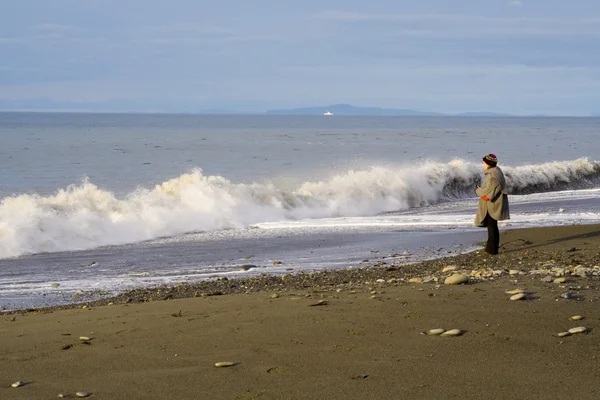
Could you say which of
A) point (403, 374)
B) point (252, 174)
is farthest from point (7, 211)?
point (252, 174)

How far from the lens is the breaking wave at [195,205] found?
52.3 ft

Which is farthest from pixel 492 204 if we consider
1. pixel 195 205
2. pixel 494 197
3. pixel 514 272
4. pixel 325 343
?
pixel 195 205

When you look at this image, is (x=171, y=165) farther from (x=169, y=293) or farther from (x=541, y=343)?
(x=541, y=343)

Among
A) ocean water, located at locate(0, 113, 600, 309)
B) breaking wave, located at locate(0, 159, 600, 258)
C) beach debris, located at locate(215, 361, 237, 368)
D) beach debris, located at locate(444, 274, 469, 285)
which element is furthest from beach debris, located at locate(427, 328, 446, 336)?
breaking wave, located at locate(0, 159, 600, 258)

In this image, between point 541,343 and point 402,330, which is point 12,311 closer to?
point 402,330

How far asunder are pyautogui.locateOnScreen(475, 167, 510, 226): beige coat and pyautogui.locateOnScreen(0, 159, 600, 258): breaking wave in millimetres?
7126

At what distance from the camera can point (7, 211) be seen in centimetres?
1739

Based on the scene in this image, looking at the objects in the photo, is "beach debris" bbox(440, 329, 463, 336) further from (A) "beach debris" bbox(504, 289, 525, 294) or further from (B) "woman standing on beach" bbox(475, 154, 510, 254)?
(B) "woman standing on beach" bbox(475, 154, 510, 254)

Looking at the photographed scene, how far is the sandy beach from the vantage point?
544 cm

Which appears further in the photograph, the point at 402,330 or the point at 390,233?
the point at 390,233

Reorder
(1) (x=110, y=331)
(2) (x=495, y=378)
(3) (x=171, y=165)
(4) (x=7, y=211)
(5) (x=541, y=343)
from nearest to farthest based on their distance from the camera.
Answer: (2) (x=495, y=378) → (5) (x=541, y=343) → (1) (x=110, y=331) → (4) (x=7, y=211) → (3) (x=171, y=165)

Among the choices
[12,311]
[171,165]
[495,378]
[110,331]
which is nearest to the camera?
[495,378]

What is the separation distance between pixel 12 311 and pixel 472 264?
238 inches

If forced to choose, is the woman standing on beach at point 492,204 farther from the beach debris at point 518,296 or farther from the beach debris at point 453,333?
the beach debris at point 453,333
